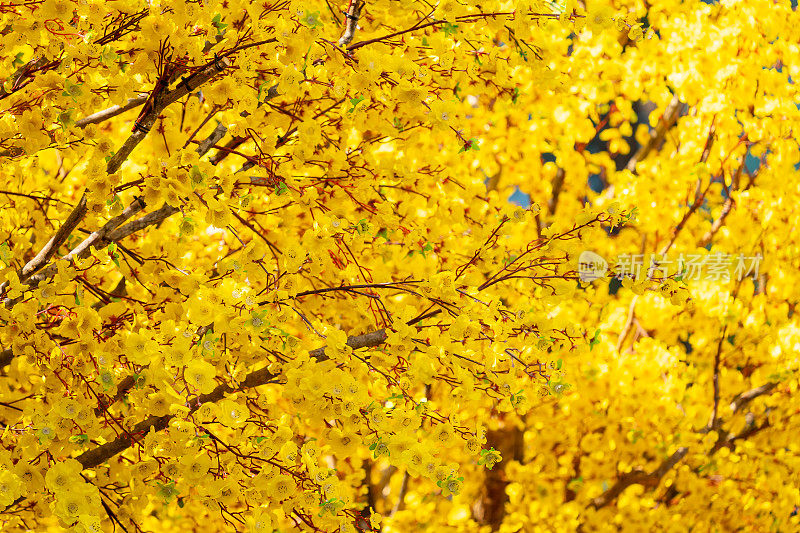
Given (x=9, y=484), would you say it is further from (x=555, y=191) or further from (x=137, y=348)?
(x=555, y=191)

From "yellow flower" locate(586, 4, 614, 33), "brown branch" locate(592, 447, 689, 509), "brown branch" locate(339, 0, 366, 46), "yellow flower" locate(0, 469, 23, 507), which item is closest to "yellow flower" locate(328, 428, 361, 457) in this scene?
"yellow flower" locate(0, 469, 23, 507)

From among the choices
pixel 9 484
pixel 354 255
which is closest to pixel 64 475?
pixel 9 484

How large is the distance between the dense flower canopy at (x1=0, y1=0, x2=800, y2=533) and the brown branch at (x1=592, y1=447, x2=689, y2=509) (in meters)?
0.04

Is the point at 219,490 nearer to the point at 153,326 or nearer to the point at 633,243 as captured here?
the point at 153,326

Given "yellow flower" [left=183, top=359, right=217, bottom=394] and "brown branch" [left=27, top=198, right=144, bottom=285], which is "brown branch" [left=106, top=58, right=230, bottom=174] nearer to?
"brown branch" [left=27, top=198, right=144, bottom=285]

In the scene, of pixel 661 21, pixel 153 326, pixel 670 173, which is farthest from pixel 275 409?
pixel 661 21

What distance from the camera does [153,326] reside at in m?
2.94

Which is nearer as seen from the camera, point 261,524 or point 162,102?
point 261,524

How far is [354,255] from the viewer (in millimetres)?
3199

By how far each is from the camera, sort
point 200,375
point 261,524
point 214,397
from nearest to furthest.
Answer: point 200,375
point 261,524
point 214,397

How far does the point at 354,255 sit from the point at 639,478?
4.23 meters

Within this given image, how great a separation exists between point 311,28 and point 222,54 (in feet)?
1.16

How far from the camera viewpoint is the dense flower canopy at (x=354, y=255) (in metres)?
2.19

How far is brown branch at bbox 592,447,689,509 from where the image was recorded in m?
5.89
